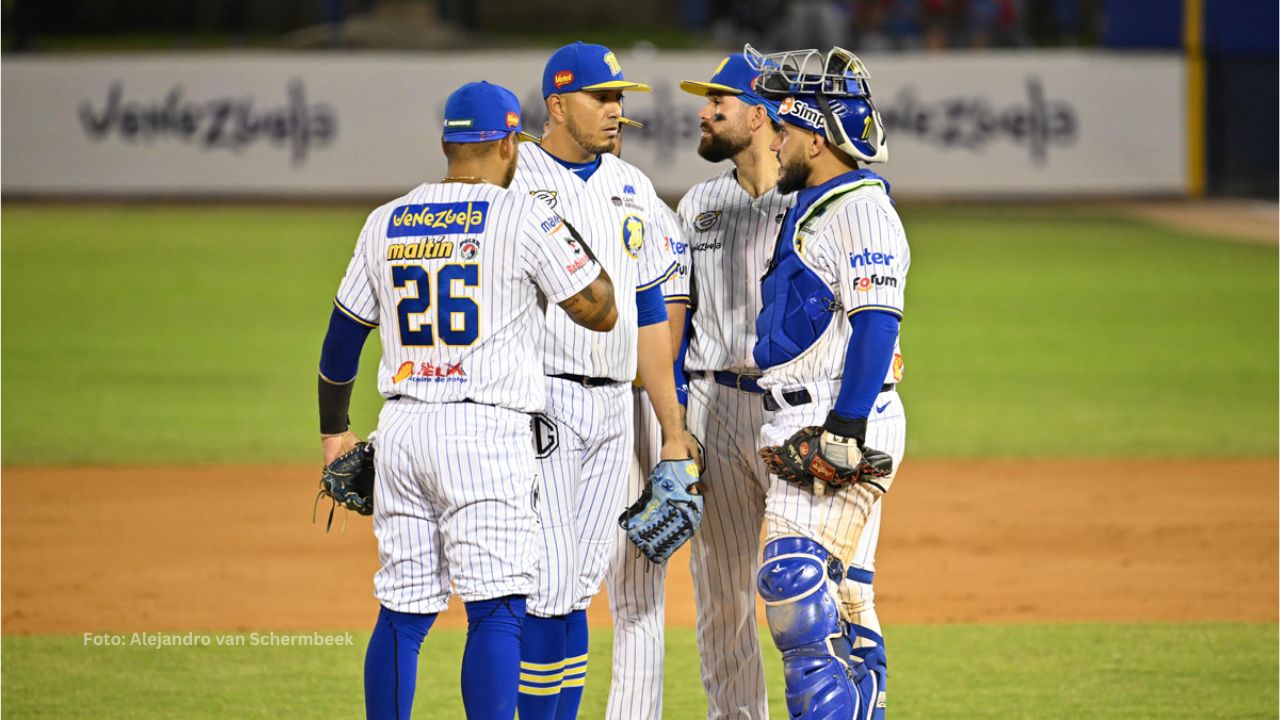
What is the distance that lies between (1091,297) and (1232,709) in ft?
38.5

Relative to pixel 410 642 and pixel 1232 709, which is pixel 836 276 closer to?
pixel 410 642

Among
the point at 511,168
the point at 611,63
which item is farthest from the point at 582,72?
the point at 511,168

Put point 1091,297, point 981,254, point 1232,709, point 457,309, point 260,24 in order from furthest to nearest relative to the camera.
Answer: point 260,24 < point 981,254 < point 1091,297 < point 1232,709 < point 457,309

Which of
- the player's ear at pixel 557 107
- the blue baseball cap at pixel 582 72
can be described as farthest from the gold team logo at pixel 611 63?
the player's ear at pixel 557 107

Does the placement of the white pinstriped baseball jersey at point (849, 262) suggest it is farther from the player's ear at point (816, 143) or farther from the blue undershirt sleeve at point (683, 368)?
the blue undershirt sleeve at point (683, 368)

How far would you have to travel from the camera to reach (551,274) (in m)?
4.47

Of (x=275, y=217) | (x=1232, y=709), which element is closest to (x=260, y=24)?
(x=275, y=217)

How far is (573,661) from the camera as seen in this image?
487 cm

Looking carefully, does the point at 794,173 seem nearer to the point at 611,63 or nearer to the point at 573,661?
the point at 611,63

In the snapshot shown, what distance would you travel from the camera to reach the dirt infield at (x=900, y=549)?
23.8 feet

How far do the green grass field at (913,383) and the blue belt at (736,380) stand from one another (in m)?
1.34

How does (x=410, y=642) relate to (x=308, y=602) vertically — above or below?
above

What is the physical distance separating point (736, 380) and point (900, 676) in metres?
1.73

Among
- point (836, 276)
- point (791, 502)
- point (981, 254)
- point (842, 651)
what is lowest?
point (981, 254)
